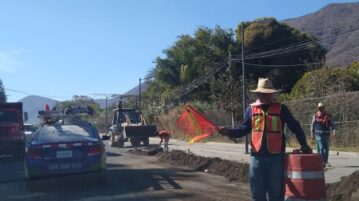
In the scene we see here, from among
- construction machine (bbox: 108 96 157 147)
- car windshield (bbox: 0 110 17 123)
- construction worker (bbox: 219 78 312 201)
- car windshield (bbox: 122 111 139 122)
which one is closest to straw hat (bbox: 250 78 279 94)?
construction worker (bbox: 219 78 312 201)

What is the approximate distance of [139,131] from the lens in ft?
106

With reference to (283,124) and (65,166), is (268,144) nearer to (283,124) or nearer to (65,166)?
(283,124)

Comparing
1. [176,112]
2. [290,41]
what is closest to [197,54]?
[290,41]

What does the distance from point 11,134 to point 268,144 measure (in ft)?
56.6

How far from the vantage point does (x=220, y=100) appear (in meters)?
39.9

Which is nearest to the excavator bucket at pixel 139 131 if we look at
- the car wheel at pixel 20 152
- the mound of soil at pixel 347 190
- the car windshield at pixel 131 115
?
the car windshield at pixel 131 115

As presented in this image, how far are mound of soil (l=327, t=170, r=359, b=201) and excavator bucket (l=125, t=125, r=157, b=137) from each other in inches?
881

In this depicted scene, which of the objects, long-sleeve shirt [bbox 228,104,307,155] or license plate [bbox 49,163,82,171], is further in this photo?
license plate [bbox 49,163,82,171]

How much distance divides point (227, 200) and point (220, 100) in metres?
29.4

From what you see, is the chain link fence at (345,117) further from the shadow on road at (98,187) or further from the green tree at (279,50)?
the green tree at (279,50)

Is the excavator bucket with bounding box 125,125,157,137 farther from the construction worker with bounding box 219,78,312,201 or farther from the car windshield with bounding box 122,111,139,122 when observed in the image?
the construction worker with bounding box 219,78,312,201

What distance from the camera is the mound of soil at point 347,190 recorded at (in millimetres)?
9041

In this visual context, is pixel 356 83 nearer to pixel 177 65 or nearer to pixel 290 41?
pixel 290 41

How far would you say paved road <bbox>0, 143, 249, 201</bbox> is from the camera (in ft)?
37.2
